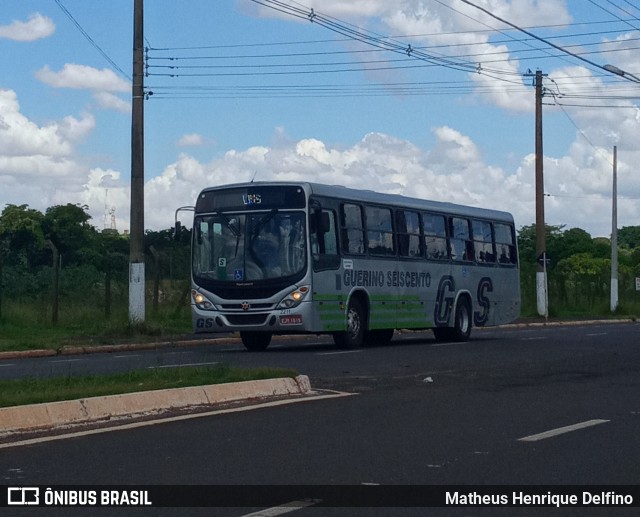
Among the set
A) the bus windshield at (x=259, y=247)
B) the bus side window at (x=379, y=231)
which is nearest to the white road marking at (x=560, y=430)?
the bus windshield at (x=259, y=247)

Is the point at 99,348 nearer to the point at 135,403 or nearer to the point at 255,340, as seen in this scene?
the point at 255,340

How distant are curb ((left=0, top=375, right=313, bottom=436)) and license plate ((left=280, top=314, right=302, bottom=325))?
24.5 feet

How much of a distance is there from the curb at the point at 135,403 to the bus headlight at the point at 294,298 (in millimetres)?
7548

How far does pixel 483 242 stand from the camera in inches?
1125

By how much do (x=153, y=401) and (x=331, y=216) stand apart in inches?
435

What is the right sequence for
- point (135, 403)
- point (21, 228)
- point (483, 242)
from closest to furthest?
point (135, 403) → point (483, 242) → point (21, 228)

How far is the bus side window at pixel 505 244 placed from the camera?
29.5 meters

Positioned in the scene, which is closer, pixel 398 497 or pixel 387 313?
pixel 398 497

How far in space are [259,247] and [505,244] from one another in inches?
400

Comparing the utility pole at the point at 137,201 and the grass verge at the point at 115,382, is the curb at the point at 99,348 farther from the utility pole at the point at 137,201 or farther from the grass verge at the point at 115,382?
the grass verge at the point at 115,382

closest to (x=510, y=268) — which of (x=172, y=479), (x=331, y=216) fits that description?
(x=331, y=216)

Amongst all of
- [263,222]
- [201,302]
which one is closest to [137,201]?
[201,302]

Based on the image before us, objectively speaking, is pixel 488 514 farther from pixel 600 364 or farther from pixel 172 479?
pixel 600 364

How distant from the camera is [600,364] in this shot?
1875cm
